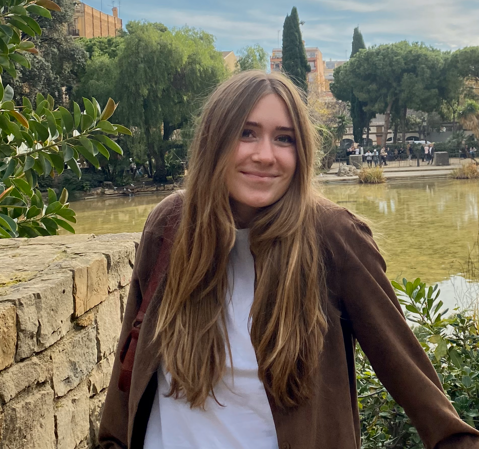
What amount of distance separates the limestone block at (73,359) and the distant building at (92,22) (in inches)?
1577

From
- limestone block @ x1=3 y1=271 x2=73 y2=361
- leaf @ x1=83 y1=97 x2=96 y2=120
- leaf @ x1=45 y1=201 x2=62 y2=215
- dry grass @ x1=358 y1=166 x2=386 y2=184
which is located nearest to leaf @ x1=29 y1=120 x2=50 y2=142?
leaf @ x1=83 y1=97 x2=96 y2=120

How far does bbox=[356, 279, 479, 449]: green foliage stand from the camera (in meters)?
1.96

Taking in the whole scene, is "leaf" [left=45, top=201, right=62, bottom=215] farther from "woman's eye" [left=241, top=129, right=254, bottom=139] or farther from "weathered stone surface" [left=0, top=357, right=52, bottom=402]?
"woman's eye" [left=241, top=129, right=254, bottom=139]

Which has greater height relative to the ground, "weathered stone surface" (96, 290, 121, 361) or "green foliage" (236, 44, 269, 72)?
"green foliage" (236, 44, 269, 72)

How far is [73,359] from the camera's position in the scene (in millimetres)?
1977

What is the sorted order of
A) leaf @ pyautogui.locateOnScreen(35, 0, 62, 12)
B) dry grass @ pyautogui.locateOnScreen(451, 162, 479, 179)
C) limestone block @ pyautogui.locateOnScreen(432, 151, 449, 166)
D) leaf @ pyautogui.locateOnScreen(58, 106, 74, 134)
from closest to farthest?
leaf @ pyautogui.locateOnScreen(58, 106, 74, 134)
leaf @ pyautogui.locateOnScreen(35, 0, 62, 12)
dry grass @ pyautogui.locateOnScreen(451, 162, 479, 179)
limestone block @ pyautogui.locateOnScreen(432, 151, 449, 166)

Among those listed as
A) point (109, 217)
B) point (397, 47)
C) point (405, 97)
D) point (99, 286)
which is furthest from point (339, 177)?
point (99, 286)

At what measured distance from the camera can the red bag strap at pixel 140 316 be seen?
135 cm

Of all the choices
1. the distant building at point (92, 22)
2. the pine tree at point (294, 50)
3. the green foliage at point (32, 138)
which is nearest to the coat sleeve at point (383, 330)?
the green foliage at point (32, 138)

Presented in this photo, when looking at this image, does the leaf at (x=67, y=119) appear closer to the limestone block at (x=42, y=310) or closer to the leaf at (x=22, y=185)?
the leaf at (x=22, y=185)

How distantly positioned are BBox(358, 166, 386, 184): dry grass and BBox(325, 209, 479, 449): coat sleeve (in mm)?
21922

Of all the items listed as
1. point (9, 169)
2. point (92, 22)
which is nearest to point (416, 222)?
point (9, 169)

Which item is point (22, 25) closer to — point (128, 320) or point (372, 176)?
point (128, 320)

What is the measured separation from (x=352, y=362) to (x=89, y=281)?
1.20 meters
